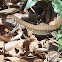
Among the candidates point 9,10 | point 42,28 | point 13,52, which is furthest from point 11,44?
point 9,10

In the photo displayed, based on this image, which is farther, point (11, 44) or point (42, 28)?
point (42, 28)

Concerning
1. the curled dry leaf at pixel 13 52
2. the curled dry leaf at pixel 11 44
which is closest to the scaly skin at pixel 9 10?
the curled dry leaf at pixel 11 44

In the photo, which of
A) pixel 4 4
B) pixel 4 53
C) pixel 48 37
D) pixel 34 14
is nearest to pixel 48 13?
pixel 34 14

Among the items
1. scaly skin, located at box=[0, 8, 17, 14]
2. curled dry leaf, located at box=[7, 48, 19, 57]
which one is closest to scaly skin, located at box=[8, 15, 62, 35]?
scaly skin, located at box=[0, 8, 17, 14]

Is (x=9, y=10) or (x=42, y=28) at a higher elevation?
(x=9, y=10)

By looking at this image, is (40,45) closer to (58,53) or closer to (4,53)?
(58,53)

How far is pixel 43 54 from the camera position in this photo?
3.93 m

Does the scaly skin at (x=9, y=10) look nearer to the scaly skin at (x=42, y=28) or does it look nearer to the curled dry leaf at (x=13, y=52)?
the scaly skin at (x=42, y=28)

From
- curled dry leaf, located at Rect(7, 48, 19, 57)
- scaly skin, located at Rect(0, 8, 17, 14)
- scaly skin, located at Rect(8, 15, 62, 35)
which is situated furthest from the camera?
scaly skin, located at Rect(0, 8, 17, 14)

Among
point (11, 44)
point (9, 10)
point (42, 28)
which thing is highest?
point (9, 10)

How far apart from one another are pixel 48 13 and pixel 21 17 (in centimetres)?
61

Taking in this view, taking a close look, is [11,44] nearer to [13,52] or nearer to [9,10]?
[13,52]

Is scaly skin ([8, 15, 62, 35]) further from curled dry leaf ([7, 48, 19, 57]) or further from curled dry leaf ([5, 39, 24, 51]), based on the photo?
curled dry leaf ([7, 48, 19, 57])

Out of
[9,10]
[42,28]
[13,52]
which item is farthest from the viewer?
[9,10]
